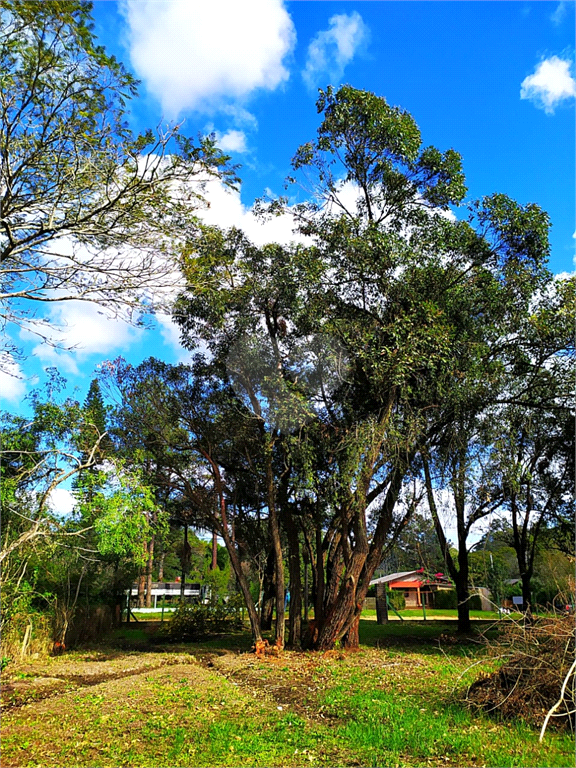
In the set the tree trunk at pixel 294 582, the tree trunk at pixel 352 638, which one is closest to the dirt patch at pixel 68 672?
the tree trunk at pixel 294 582

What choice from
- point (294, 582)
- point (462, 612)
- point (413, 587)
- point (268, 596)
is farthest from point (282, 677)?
point (413, 587)

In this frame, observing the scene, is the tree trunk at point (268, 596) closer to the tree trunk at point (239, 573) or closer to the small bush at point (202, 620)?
the small bush at point (202, 620)

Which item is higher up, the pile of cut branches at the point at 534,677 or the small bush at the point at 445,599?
the pile of cut branches at the point at 534,677

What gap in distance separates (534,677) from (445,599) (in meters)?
30.6

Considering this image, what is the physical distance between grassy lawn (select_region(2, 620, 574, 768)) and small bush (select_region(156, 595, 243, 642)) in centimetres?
656

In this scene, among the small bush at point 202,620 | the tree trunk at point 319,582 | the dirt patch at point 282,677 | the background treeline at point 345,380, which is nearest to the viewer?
the dirt patch at point 282,677

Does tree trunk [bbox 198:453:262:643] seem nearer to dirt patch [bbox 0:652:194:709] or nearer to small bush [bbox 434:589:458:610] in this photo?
dirt patch [bbox 0:652:194:709]

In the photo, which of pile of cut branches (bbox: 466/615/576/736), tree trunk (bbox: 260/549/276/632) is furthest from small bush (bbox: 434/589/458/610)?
pile of cut branches (bbox: 466/615/576/736)

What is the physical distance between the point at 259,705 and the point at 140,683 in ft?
6.57

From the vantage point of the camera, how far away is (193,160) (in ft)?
22.5

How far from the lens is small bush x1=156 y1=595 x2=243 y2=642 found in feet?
52.6

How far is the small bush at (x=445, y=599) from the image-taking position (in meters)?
33.5

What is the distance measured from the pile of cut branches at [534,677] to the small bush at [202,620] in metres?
10.8

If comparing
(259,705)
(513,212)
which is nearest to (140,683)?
(259,705)
